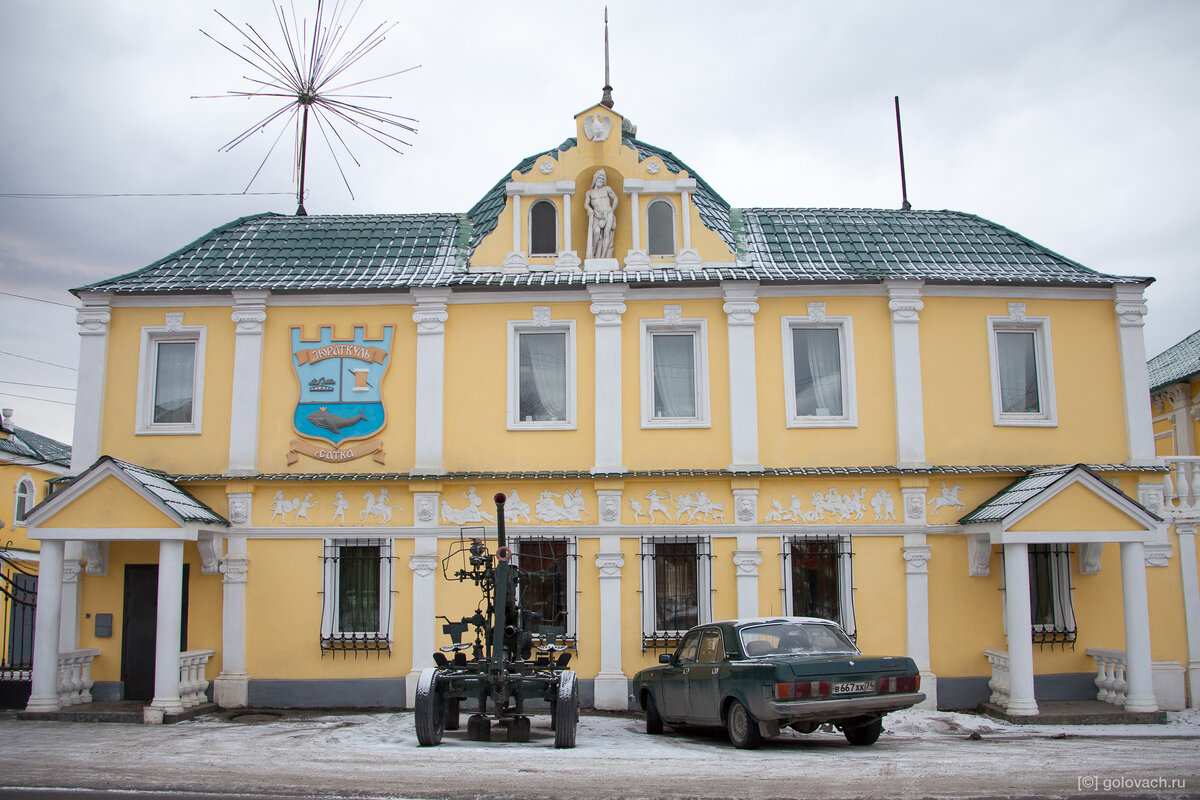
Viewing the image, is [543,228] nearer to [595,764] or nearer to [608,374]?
[608,374]

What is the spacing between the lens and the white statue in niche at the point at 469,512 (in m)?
15.6

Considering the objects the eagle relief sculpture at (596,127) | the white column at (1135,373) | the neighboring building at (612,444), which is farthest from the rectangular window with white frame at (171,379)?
the white column at (1135,373)

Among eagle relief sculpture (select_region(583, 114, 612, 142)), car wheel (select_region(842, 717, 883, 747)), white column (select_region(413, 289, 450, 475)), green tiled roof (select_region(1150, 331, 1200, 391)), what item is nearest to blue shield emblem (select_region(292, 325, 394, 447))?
white column (select_region(413, 289, 450, 475))

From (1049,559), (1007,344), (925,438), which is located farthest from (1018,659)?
(1007,344)

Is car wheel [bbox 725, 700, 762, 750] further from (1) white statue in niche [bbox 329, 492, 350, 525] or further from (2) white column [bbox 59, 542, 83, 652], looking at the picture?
(2) white column [bbox 59, 542, 83, 652]

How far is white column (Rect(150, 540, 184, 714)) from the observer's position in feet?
46.0

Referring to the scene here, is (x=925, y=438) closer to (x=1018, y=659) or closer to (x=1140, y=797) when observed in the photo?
(x=1018, y=659)

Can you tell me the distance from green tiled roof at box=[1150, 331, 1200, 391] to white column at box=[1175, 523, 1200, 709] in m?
7.01

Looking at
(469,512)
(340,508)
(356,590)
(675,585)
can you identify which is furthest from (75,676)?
(675,585)

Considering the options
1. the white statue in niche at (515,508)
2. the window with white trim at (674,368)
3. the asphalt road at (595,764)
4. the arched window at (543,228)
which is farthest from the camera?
the arched window at (543,228)

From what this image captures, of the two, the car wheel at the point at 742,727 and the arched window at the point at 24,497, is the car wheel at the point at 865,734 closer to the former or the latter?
the car wheel at the point at 742,727

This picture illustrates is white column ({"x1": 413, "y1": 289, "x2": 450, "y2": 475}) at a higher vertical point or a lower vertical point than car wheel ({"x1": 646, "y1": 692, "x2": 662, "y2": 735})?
higher

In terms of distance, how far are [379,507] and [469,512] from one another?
1473 mm

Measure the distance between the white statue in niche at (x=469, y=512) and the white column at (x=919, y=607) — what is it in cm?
673
